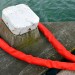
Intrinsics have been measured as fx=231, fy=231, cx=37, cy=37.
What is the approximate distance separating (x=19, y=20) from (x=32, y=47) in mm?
828

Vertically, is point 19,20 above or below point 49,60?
above

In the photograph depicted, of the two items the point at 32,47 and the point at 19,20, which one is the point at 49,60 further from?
the point at 19,20

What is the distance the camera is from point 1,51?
5945 millimetres

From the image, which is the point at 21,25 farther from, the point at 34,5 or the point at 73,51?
the point at 34,5

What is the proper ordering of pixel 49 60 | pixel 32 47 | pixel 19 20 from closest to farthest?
pixel 49 60
pixel 19 20
pixel 32 47

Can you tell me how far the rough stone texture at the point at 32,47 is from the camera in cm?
550

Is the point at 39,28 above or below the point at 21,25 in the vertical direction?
below

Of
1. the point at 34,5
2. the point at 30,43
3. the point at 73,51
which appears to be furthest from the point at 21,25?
the point at 34,5

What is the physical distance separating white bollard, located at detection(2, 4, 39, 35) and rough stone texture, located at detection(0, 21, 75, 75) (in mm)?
203

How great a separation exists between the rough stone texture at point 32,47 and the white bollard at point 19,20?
8.0 inches

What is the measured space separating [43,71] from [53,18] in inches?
184

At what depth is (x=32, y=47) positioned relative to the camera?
6016 millimetres

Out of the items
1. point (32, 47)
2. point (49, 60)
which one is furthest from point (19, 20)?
point (49, 60)

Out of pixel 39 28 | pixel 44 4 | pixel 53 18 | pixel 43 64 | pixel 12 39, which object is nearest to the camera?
pixel 43 64
